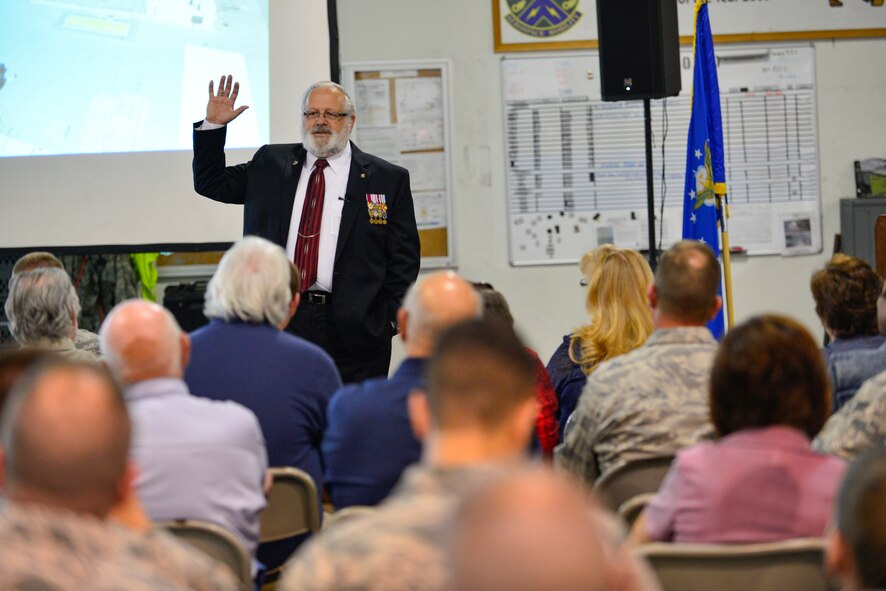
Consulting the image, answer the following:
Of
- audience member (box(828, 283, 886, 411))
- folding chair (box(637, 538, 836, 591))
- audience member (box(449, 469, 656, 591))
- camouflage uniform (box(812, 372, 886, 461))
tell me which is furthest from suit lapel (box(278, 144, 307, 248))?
audience member (box(449, 469, 656, 591))

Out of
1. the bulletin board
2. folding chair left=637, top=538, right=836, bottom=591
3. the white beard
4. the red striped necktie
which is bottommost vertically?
folding chair left=637, top=538, right=836, bottom=591

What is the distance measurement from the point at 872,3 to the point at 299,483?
5.55 metres

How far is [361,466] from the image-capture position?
226 centimetres

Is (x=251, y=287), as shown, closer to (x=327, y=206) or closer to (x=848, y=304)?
(x=327, y=206)

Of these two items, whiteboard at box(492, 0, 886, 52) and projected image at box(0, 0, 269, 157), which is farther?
whiteboard at box(492, 0, 886, 52)

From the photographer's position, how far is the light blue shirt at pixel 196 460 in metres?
2.10

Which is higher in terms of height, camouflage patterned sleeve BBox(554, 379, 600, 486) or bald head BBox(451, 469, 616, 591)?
bald head BBox(451, 469, 616, 591)

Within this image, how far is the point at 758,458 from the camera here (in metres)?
1.87

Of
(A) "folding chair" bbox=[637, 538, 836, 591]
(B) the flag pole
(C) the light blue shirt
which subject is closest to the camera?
(A) "folding chair" bbox=[637, 538, 836, 591]

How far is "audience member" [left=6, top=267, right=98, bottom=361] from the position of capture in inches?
127

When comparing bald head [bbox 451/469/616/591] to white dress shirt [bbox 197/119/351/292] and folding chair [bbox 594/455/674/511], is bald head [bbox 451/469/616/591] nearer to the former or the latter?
folding chair [bbox 594/455/674/511]

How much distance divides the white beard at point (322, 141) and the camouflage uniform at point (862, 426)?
2311 mm

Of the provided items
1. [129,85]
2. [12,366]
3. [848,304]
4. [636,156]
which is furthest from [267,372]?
[636,156]

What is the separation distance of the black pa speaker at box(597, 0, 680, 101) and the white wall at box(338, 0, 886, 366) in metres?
1.08
